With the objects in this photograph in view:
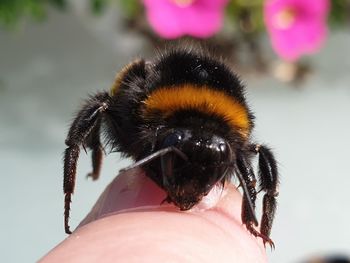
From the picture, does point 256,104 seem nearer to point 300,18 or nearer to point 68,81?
point 300,18

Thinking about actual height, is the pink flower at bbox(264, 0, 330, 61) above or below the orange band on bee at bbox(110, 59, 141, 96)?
above

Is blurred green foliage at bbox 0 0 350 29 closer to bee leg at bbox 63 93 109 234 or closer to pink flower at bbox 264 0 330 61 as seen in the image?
pink flower at bbox 264 0 330 61

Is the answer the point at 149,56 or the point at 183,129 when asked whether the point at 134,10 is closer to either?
the point at 149,56

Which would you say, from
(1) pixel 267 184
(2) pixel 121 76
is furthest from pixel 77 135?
(1) pixel 267 184

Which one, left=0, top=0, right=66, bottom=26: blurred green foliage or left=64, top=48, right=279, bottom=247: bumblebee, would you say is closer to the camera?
left=64, top=48, right=279, bottom=247: bumblebee

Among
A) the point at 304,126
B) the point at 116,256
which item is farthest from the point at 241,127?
the point at 304,126

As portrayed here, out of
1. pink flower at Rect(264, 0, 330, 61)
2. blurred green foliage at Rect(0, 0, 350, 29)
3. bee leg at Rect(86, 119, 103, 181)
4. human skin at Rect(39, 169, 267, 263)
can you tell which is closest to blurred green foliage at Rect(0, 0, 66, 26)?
blurred green foliage at Rect(0, 0, 350, 29)
